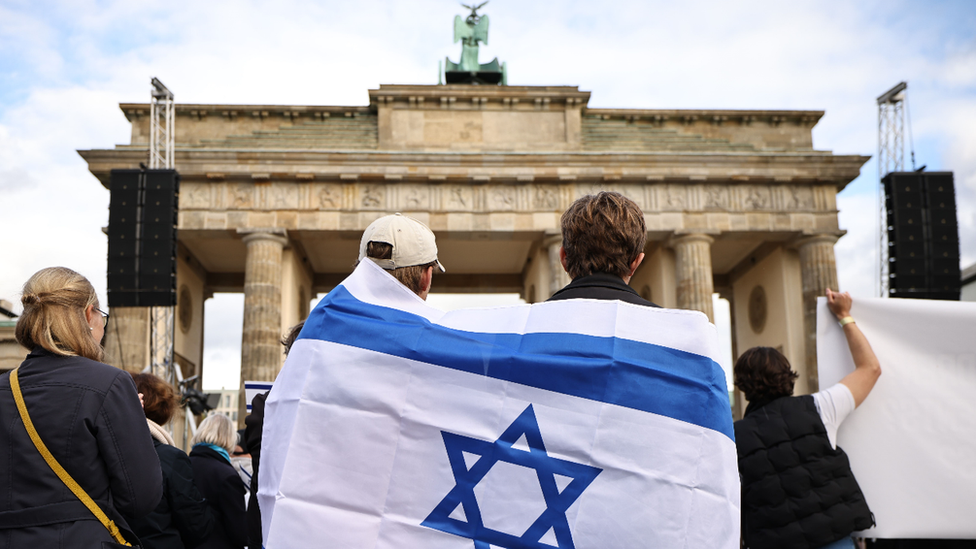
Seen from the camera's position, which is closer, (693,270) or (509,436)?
(509,436)

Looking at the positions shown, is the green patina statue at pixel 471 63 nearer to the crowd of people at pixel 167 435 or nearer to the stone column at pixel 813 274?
the stone column at pixel 813 274

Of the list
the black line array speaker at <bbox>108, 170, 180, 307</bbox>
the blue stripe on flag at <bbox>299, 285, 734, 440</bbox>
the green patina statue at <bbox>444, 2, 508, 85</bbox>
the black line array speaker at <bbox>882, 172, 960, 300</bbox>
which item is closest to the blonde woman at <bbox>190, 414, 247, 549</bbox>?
the blue stripe on flag at <bbox>299, 285, 734, 440</bbox>

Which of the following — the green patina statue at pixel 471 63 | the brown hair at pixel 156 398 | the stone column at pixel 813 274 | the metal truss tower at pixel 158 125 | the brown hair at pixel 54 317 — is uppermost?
the green patina statue at pixel 471 63

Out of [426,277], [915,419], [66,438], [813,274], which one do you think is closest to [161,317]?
[66,438]

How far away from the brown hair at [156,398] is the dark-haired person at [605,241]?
228cm

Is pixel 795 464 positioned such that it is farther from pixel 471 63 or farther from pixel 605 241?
pixel 471 63

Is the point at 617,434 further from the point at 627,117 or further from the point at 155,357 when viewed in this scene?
the point at 627,117

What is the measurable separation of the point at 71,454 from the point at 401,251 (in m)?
1.21

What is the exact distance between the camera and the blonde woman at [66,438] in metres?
2.48

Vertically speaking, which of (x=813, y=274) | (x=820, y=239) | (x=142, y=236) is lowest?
(x=813, y=274)

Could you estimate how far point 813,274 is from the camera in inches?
945

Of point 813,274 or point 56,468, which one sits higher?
point 813,274

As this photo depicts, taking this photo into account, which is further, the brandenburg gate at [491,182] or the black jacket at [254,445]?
the brandenburg gate at [491,182]

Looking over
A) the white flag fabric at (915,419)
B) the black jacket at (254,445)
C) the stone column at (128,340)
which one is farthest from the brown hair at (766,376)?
the stone column at (128,340)
